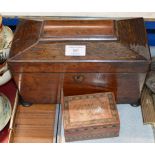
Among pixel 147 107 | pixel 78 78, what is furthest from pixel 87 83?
pixel 147 107

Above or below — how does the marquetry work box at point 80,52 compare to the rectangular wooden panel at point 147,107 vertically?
above

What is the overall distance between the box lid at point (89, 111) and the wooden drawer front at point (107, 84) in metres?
0.02

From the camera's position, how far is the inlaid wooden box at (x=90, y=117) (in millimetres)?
767

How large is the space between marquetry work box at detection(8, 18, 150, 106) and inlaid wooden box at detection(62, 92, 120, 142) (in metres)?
0.05

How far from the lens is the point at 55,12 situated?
752 millimetres

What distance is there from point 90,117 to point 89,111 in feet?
0.06

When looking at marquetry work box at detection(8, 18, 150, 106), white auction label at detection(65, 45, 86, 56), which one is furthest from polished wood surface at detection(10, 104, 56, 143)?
white auction label at detection(65, 45, 86, 56)

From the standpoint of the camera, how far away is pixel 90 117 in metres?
0.78

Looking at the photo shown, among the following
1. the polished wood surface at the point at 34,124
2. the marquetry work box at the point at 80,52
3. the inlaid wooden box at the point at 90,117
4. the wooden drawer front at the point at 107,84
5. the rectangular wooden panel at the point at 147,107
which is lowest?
the polished wood surface at the point at 34,124

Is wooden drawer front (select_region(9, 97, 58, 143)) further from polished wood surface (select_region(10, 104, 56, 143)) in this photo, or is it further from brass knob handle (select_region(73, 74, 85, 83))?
brass knob handle (select_region(73, 74, 85, 83))

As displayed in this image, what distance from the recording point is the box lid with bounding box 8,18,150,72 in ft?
2.36

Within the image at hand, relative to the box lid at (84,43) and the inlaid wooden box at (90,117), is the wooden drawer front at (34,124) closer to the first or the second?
the inlaid wooden box at (90,117)

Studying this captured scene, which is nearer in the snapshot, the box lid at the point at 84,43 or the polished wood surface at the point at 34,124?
the box lid at the point at 84,43

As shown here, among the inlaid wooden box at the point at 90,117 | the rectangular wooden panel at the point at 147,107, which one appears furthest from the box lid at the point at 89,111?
the rectangular wooden panel at the point at 147,107
